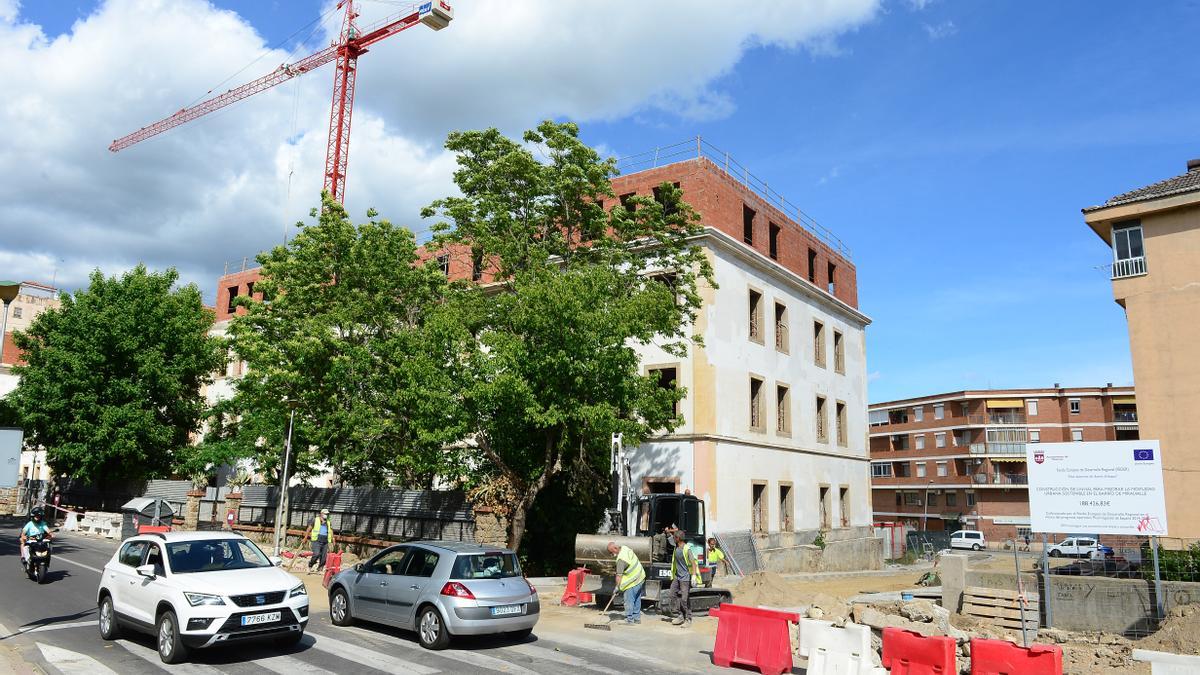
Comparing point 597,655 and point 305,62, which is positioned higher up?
point 305,62

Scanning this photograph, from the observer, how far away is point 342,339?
84.5ft

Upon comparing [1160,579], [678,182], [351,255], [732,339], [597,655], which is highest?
[678,182]

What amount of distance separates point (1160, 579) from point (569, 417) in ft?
42.9

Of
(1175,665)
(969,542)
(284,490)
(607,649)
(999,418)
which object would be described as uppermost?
(999,418)

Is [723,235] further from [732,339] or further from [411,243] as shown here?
[411,243]

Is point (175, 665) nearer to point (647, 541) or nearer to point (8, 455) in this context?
point (8, 455)

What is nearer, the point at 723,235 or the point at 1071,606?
the point at 1071,606

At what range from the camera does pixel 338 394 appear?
26.0m

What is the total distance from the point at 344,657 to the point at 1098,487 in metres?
12.8

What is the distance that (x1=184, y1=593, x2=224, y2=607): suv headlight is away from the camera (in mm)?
9875

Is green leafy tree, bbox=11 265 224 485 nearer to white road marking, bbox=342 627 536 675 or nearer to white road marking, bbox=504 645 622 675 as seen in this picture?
white road marking, bbox=342 627 536 675

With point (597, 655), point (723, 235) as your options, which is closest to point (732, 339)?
point (723, 235)

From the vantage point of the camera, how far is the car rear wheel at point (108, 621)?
444 inches

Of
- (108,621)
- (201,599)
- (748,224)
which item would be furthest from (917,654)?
(748,224)
